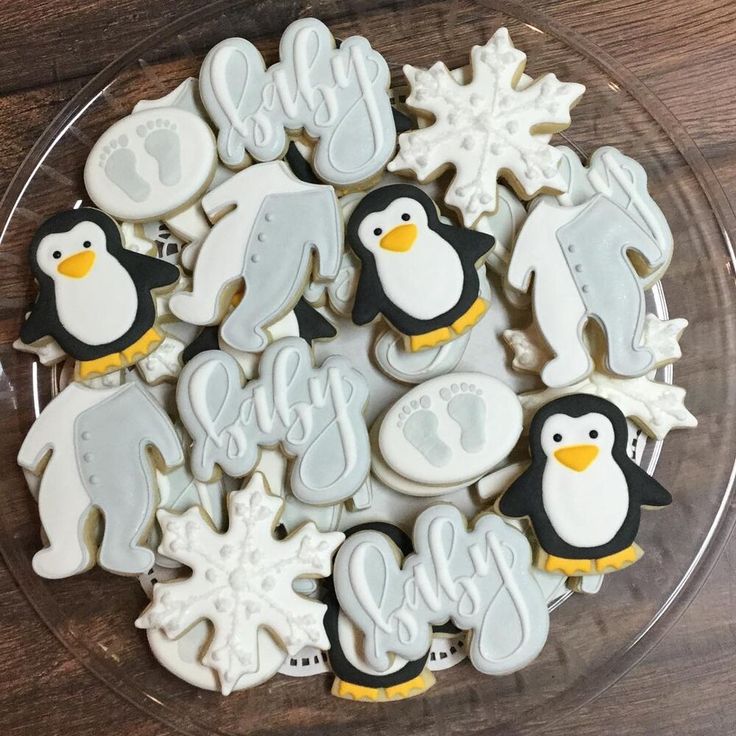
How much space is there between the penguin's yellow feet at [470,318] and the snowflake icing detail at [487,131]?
3.1 inches

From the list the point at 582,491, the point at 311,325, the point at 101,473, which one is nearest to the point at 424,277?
the point at 311,325

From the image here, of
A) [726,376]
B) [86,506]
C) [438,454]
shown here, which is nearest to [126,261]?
[86,506]

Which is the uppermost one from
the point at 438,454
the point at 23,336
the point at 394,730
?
the point at 23,336

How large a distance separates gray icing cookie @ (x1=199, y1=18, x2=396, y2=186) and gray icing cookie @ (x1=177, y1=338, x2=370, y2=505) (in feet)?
0.60

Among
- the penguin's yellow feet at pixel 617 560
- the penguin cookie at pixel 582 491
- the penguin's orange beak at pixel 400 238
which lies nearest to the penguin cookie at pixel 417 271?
the penguin's orange beak at pixel 400 238

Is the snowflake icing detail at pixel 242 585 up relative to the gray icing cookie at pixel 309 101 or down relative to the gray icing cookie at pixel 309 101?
down

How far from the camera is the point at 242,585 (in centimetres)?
69

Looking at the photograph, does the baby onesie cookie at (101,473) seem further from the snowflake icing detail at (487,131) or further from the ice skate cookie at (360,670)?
the snowflake icing detail at (487,131)

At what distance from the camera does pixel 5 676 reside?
773 mm

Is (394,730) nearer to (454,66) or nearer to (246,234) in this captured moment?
(246,234)

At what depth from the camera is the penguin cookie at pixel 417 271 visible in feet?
2.28

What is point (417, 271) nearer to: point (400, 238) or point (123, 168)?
point (400, 238)

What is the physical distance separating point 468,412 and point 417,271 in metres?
0.13

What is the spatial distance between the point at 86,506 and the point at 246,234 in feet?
0.94
